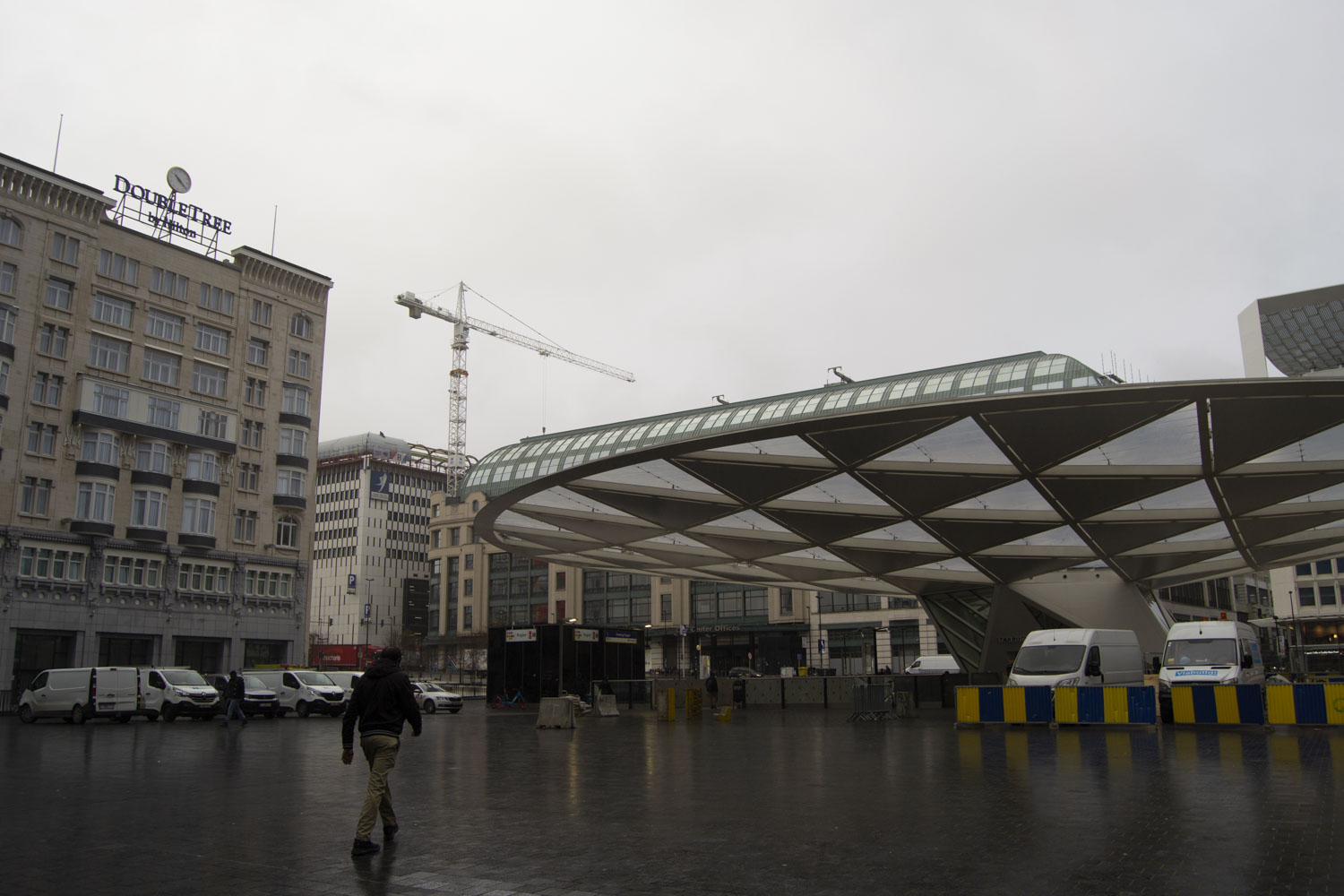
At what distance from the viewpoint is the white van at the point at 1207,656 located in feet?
91.6

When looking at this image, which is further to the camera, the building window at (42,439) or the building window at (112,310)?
the building window at (112,310)

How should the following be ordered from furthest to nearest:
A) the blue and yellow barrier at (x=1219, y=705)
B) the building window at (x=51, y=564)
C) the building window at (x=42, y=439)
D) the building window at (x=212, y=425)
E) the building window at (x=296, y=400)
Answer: the building window at (x=296, y=400) → the building window at (x=212, y=425) → the building window at (x=42, y=439) → the building window at (x=51, y=564) → the blue and yellow barrier at (x=1219, y=705)

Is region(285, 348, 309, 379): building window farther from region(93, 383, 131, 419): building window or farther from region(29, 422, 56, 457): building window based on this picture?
region(29, 422, 56, 457): building window

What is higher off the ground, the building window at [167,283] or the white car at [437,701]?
the building window at [167,283]

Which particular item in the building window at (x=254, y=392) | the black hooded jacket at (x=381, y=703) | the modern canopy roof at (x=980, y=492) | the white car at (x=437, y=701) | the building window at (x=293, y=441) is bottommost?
the white car at (x=437, y=701)

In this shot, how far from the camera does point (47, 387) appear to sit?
5453 centimetres

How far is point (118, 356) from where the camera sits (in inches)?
2280

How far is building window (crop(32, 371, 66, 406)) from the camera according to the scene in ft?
177

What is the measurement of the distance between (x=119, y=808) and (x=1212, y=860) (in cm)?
1173

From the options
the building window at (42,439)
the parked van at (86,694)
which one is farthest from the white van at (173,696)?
the building window at (42,439)

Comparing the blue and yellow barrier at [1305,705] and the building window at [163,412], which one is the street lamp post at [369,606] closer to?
the building window at [163,412]

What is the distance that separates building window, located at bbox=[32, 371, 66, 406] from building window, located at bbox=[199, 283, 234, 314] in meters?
10.2

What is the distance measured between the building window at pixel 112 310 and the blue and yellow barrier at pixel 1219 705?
5708 cm

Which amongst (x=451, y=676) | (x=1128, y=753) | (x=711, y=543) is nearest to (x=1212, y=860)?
(x=1128, y=753)
